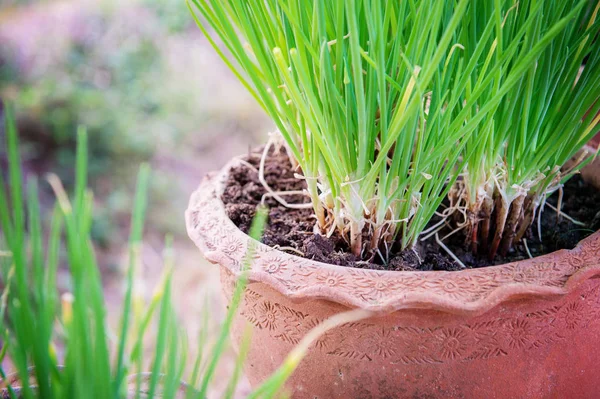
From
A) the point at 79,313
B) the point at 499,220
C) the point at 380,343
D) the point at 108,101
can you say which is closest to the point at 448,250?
the point at 499,220

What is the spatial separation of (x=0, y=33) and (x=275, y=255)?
1.54m

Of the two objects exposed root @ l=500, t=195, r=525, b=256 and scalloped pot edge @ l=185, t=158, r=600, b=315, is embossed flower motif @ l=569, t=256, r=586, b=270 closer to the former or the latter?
scalloped pot edge @ l=185, t=158, r=600, b=315

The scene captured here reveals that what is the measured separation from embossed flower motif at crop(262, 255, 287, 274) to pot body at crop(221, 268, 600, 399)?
0.02 metres

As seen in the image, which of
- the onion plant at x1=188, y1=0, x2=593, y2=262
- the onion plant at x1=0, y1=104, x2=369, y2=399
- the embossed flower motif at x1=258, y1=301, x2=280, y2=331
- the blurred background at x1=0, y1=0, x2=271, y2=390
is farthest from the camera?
the blurred background at x1=0, y1=0, x2=271, y2=390

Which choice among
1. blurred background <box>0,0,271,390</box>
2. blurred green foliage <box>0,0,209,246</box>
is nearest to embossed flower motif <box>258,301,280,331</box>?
blurred background <box>0,0,271,390</box>

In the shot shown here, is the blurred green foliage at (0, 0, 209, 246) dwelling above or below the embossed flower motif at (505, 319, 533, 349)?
below

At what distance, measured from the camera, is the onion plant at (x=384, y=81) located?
49 cm

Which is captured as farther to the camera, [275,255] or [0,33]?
[0,33]

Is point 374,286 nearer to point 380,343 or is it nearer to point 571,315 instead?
point 380,343

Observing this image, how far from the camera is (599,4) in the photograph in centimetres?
55

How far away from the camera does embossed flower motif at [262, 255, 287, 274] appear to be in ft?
1.88

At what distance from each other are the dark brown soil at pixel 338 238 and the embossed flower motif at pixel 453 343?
8 cm

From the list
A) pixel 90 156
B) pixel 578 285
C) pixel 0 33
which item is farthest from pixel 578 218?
pixel 0 33

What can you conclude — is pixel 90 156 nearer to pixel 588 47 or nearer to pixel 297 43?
pixel 297 43
